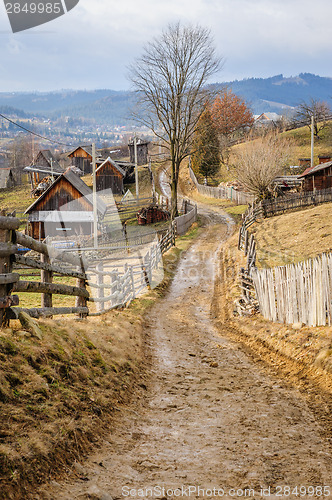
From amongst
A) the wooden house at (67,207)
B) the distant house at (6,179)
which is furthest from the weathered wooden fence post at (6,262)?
the distant house at (6,179)

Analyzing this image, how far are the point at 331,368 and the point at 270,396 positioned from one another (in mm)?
1286

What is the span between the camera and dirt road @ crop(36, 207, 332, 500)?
455cm

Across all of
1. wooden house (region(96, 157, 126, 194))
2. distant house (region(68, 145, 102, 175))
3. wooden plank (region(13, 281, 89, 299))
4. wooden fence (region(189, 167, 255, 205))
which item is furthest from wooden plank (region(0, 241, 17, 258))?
distant house (region(68, 145, 102, 175))

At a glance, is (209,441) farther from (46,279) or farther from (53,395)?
(46,279)

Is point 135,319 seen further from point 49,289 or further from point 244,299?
point 49,289

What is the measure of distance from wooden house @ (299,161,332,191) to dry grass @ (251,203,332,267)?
9.81 meters

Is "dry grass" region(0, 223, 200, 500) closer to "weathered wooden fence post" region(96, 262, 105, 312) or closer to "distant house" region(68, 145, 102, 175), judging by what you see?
"weathered wooden fence post" region(96, 262, 105, 312)

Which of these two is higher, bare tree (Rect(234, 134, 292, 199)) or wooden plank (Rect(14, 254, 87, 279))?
bare tree (Rect(234, 134, 292, 199))

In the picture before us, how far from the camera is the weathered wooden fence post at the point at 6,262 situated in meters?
5.56

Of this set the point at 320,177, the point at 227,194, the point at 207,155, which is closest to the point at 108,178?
the point at 207,155

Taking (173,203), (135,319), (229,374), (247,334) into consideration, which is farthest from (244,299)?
(173,203)

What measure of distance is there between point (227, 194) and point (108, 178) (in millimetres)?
18810

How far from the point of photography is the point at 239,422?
6504mm

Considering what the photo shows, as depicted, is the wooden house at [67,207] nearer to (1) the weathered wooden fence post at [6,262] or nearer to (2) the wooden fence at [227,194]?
(2) the wooden fence at [227,194]
